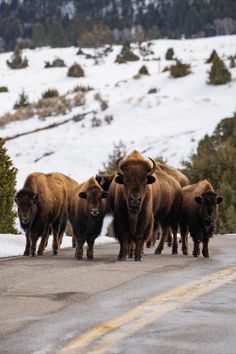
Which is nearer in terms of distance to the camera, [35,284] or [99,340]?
[99,340]

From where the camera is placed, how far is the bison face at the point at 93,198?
1521 centimetres

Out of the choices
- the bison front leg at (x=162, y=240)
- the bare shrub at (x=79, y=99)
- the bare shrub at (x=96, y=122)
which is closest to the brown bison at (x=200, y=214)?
the bison front leg at (x=162, y=240)

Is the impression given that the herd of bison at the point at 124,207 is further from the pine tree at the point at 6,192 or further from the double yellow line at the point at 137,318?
the double yellow line at the point at 137,318

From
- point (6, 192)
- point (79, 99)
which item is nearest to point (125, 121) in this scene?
point (79, 99)

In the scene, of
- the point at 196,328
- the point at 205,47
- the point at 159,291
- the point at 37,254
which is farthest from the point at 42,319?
the point at 205,47

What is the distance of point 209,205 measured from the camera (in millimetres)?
16328

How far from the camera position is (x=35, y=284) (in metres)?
10.7

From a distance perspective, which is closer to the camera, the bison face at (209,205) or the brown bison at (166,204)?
the bison face at (209,205)

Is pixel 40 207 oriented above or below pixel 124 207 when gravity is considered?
below

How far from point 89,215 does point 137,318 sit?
7349 mm

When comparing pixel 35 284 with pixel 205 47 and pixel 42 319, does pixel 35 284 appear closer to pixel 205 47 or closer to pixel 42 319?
pixel 42 319

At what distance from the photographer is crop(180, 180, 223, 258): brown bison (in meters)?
16.3

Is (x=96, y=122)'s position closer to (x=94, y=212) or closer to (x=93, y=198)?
(x=93, y=198)

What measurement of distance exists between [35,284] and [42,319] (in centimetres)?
263
